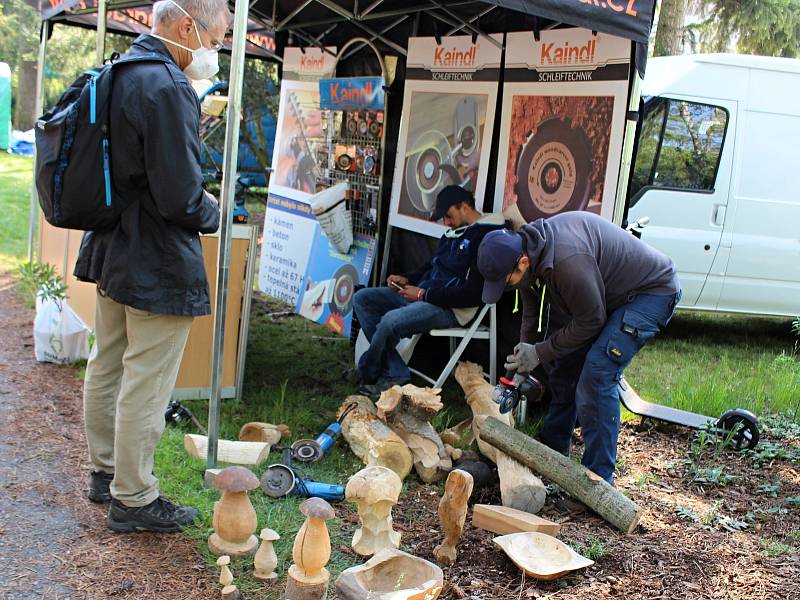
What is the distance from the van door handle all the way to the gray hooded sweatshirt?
12.6ft

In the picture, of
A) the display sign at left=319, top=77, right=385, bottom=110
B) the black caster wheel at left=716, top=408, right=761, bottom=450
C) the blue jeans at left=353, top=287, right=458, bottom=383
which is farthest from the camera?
the display sign at left=319, top=77, right=385, bottom=110

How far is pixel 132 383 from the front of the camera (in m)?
3.05

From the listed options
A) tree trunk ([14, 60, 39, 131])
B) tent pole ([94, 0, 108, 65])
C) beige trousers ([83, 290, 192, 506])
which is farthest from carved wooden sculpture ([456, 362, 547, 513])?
tree trunk ([14, 60, 39, 131])

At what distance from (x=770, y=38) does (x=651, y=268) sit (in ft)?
30.8

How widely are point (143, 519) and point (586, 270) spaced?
2226 millimetres

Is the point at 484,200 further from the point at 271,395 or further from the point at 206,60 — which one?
the point at 206,60

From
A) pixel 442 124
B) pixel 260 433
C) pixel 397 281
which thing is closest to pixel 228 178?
pixel 260 433

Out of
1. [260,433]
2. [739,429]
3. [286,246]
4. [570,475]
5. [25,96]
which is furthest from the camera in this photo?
[25,96]

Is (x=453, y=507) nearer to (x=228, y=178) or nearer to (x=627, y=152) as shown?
(x=228, y=178)

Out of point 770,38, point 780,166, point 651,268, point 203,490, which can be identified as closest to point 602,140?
point 651,268

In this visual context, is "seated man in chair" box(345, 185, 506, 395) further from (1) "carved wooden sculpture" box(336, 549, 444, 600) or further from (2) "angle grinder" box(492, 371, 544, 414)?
(1) "carved wooden sculpture" box(336, 549, 444, 600)

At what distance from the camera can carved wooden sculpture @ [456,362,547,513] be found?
3725 mm

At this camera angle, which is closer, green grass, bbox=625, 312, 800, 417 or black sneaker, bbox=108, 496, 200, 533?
black sneaker, bbox=108, 496, 200, 533

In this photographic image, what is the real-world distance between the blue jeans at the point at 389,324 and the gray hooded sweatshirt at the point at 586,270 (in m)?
1.24
